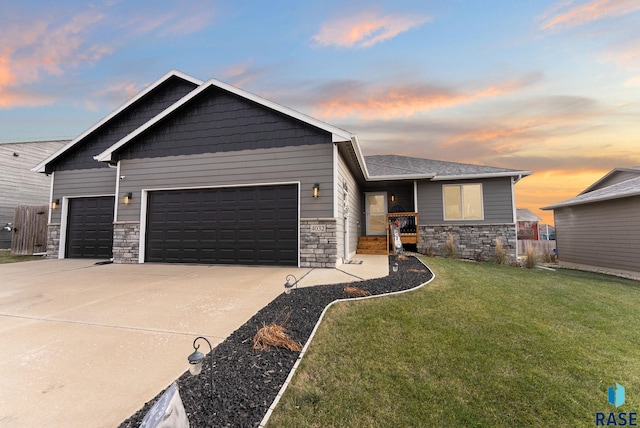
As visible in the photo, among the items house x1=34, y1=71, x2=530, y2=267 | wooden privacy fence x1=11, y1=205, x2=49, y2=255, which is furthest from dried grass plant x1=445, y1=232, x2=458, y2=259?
wooden privacy fence x1=11, y1=205, x2=49, y2=255

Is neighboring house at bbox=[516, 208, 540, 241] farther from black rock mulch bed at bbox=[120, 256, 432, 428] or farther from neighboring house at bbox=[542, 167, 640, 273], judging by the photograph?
black rock mulch bed at bbox=[120, 256, 432, 428]

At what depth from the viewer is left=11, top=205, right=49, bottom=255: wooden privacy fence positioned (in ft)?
35.2

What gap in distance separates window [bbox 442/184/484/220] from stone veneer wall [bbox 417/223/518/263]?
16.6 inches

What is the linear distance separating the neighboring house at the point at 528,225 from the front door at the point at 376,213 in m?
15.3

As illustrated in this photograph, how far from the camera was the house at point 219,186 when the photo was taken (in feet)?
23.1

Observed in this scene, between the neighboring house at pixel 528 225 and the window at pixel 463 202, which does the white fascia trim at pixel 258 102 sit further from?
the neighboring house at pixel 528 225

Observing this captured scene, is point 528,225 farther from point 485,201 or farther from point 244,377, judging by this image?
point 244,377

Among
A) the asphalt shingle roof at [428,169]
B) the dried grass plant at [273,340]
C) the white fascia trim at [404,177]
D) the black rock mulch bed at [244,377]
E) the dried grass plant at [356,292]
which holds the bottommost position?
the black rock mulch bed at [244,377]

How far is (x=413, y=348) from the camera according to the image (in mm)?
2625

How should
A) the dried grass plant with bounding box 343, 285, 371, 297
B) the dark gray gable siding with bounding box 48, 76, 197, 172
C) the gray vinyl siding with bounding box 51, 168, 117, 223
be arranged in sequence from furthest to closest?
the dark gray gable siding with bounding box 48, 76, 197, 172 → the gray vinyl siding with bounding box 51, 168, 117, 223 → the dried grass plant with bounding box 343, 285, 371, 297

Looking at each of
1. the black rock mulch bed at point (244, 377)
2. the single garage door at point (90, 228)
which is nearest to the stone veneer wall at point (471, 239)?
the black rock mulch bed at point (244, 377)

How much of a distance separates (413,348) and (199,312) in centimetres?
272

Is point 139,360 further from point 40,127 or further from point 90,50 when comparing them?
point 40,127

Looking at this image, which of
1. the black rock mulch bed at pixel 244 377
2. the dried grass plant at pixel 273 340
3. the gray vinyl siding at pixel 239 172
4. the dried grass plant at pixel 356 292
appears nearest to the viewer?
the black rock mulch bed at pixel 244 377
